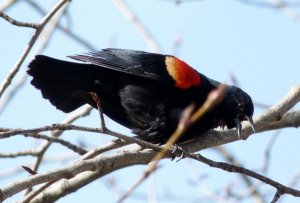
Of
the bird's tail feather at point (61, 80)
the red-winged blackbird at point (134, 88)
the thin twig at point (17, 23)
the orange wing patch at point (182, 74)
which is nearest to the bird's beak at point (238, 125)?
the red-winged blackbird at point (134, 88)

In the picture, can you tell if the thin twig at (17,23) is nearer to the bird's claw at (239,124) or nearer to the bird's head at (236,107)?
the bird's claw at (239,124)

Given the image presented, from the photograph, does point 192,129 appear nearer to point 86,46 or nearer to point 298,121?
point 298,121

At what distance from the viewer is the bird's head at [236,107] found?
4207mm

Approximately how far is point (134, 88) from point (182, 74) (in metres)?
0.32

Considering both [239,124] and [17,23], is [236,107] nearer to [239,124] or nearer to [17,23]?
[239,124]

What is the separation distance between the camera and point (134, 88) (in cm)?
406

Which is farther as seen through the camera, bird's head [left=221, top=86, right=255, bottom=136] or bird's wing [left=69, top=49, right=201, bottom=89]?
bird's head [left=221, top=86, right=255, bottom=136]

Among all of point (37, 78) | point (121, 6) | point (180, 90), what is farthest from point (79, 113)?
point (121, 6)

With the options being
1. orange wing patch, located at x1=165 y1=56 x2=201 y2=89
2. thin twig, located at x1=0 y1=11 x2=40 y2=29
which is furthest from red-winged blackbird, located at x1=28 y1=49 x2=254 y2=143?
thin twig, located at x1=0 y1=11 x2=40 y2=29

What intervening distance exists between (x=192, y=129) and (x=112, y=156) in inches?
40.4

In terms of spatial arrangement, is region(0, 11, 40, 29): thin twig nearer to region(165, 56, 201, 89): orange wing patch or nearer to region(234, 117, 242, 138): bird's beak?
region(165, 56, 201, 89): orange wing patch

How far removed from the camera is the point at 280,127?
14.5 feet

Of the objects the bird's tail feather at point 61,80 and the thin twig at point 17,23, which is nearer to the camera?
the thin twig at point 17,23

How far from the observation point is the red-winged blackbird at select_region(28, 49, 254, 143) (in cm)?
396
